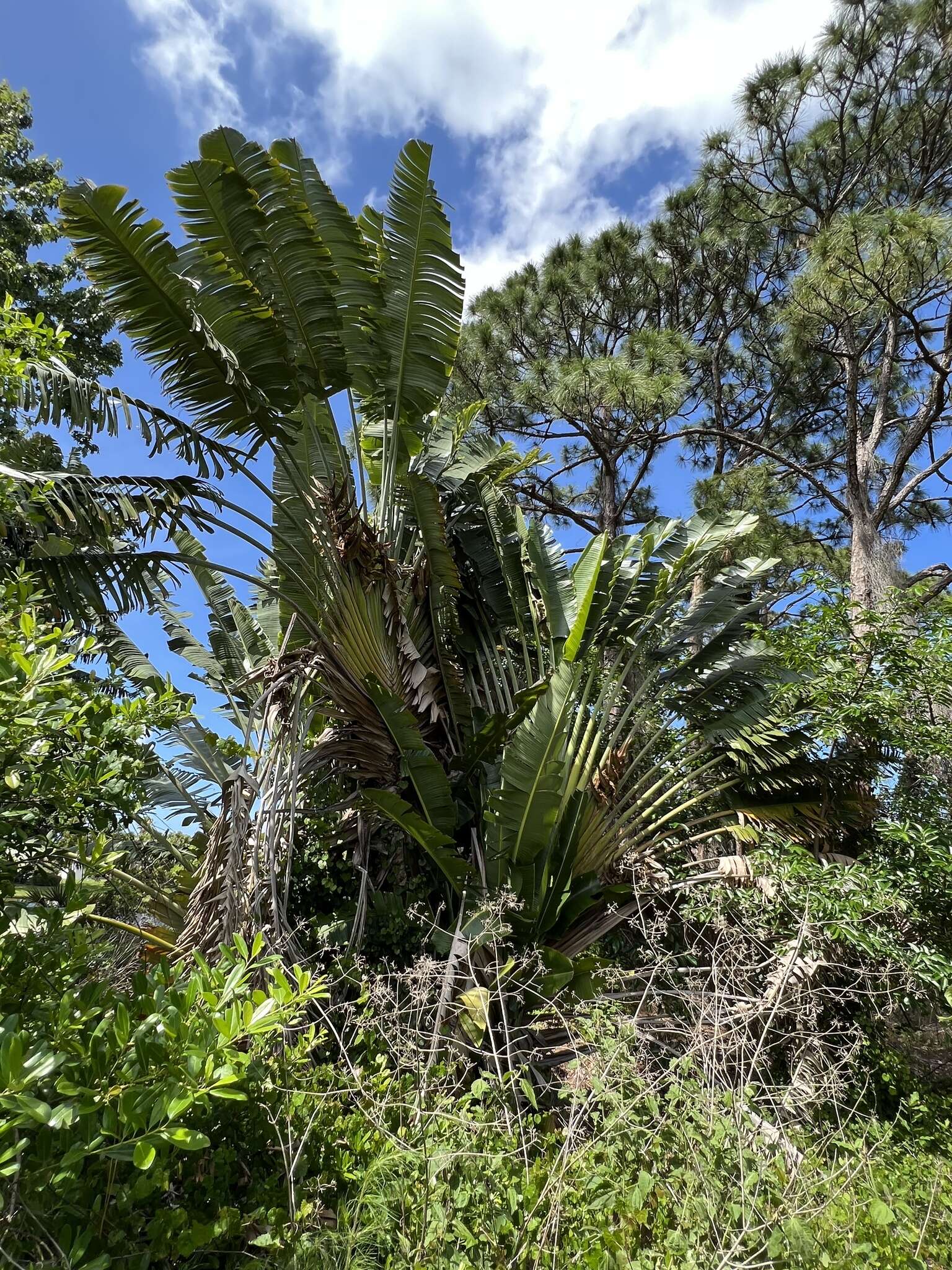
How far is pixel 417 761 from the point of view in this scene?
16.0 feet

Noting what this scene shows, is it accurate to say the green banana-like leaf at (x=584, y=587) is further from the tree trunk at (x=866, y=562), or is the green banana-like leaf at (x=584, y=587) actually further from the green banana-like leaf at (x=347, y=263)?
the tree trunk at (x=866, y=562)

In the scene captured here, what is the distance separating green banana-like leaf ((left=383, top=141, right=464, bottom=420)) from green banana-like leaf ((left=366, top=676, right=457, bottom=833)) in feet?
8.47

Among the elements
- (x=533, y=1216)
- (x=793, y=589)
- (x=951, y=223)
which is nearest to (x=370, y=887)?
(x=533, y=1216)

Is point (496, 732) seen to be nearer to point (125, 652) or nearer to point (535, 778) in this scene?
point (535, 778)

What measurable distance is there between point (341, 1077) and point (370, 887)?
2.60m

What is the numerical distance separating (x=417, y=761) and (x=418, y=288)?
3.70m

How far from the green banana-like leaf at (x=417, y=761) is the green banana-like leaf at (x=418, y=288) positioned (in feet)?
8.47

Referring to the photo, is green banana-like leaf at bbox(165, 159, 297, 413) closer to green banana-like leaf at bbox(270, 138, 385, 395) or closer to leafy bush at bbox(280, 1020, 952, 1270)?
green banana-like leaf at bbox(270, 138, 385, 395)

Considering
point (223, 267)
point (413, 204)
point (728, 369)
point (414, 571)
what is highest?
point (728, 369)

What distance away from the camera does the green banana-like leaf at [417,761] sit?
477cm

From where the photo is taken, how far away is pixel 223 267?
16.4ft

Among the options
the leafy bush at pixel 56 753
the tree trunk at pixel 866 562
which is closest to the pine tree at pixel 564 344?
the tree trunk at pixel 866 562

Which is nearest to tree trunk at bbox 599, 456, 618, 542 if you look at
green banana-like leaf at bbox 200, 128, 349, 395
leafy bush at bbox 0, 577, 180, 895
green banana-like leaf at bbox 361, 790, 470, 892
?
green banana-like leaf at bbox 200, 128, 349, 395

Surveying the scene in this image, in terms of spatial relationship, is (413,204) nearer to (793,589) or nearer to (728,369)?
(793,589)
